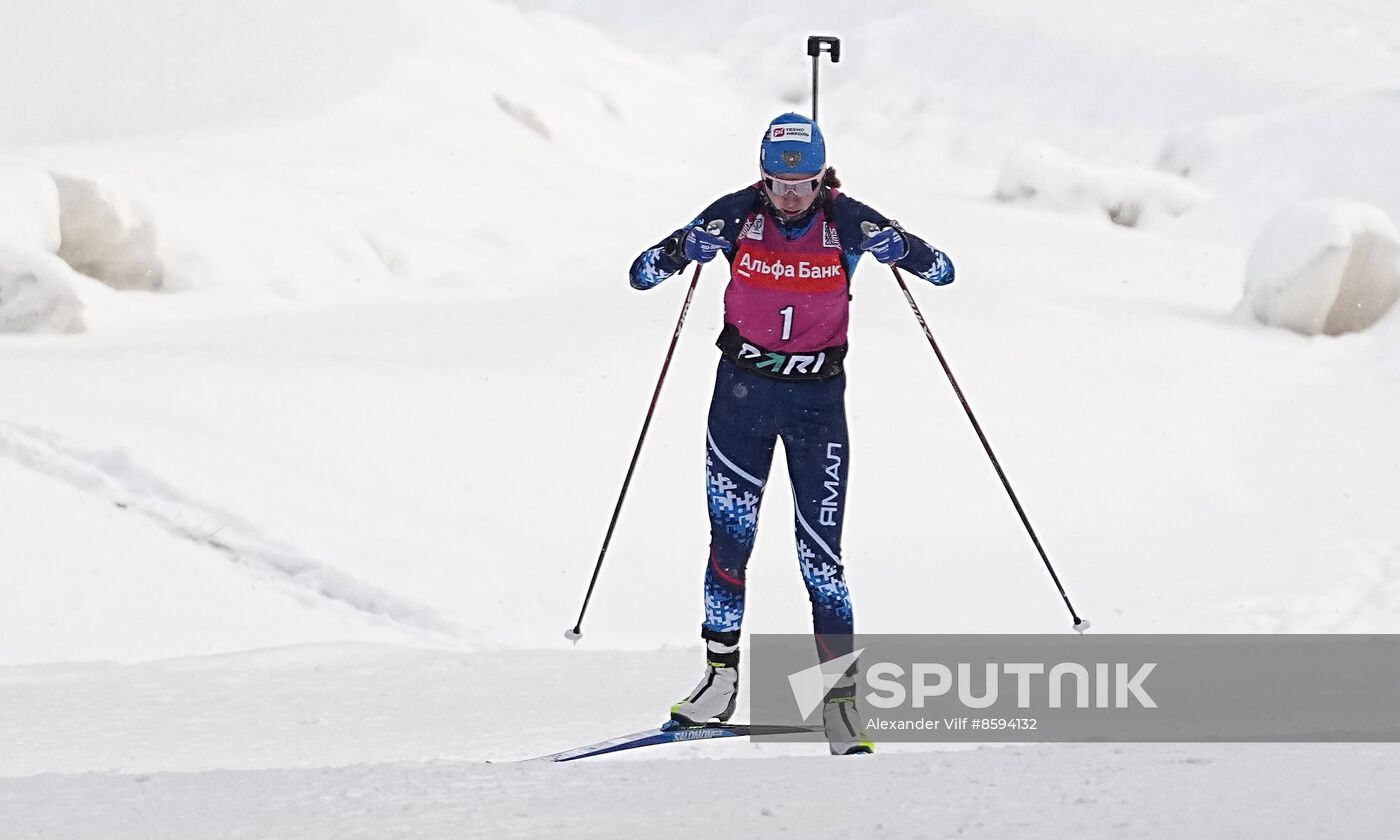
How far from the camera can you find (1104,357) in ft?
45.4

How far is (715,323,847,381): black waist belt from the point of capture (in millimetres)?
5289

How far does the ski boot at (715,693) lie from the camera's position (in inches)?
219

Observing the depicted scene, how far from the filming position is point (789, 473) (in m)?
5.30

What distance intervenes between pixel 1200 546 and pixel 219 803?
7.06 m

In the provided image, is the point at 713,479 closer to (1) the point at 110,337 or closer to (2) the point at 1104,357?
(1) the point at 110,337

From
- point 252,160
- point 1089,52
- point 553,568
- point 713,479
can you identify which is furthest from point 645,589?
point 1089,52

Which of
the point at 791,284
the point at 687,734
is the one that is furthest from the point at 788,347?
the point at 687,734

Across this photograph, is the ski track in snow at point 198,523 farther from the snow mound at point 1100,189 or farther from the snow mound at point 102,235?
the snow mound at point 1100,189

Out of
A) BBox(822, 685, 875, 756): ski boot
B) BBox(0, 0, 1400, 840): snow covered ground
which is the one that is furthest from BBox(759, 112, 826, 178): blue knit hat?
BBox(0, 0, 1400, 840): snow covered ground

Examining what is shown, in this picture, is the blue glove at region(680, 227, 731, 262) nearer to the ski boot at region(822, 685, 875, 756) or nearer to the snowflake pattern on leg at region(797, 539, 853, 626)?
the snowflake pattern on leg at region(797, 539, 853, 626)

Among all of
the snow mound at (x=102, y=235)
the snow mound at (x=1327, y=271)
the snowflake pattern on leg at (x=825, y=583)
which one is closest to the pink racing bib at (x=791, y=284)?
the snowflake pattern on leg at (x=825, y=583)

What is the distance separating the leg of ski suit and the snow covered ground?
54 cm

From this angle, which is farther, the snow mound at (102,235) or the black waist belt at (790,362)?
the snow mound at (102,235)

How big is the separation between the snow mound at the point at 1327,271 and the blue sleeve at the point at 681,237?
469 inches
